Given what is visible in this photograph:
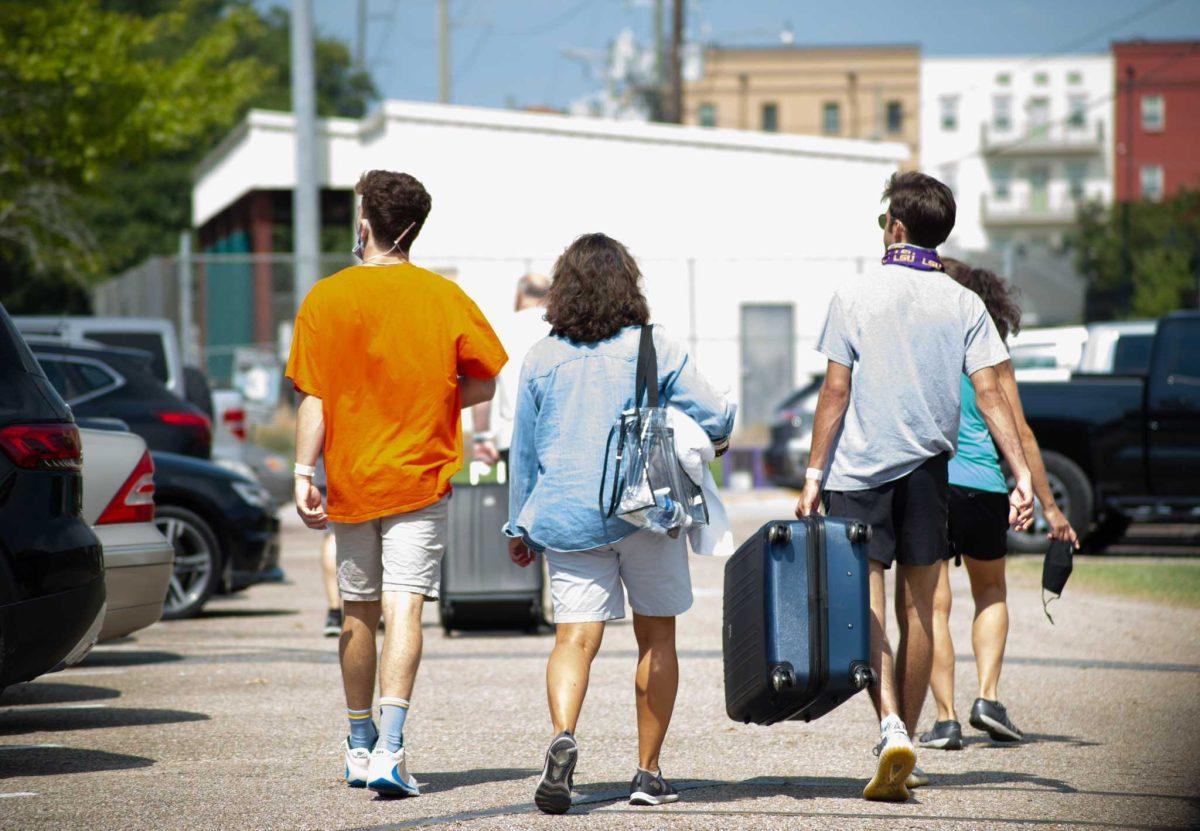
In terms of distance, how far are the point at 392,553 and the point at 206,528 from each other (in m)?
5.71

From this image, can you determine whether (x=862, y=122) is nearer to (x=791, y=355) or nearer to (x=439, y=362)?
(x=791, y=355)

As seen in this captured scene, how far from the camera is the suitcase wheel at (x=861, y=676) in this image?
5.14m

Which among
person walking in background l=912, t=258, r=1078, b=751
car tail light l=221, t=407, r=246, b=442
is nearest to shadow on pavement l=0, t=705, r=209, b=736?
person walking in background l=912, t=258, r=1078, b=751

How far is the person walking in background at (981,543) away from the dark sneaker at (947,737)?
0.08 ft

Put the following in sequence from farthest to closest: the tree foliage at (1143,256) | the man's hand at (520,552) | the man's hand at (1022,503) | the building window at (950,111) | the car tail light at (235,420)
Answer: the building window at (950,111) < the tree foliage at (1143,256) < the car tail light at (235,420) < the man's hand at (1022,503) < the man's hand at (520,552)

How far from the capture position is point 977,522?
680cm

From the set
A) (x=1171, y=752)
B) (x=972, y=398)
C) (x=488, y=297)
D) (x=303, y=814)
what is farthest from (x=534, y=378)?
(x=488, y=297)

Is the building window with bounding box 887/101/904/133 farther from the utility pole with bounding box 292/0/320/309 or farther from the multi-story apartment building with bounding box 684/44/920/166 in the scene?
the utility pole with bounding box 292/0/320/309

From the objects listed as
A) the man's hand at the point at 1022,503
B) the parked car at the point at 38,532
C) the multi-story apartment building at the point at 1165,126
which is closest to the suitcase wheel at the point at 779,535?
the man's hand at the point at 1022,503

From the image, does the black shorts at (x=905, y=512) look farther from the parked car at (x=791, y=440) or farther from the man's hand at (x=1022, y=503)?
the parked car at (x=791, y=440)

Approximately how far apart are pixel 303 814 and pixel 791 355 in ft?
78.3

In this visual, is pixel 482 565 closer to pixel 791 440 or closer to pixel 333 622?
pixel 333 622

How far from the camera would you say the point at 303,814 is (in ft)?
16.9

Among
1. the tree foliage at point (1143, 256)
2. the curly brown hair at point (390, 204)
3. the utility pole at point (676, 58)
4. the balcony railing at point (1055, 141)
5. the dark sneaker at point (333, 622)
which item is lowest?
the dark sneaker at point (333, 622)
